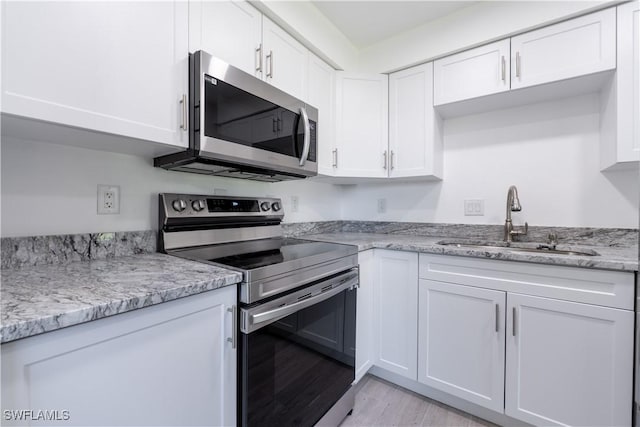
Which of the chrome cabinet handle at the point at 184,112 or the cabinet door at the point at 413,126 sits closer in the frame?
the chrome cabinet handle at the point at 184,112

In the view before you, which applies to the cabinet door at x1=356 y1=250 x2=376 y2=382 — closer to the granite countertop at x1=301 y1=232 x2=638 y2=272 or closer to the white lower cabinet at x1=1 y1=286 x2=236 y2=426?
the granite countertop at x1=301 y1=232 x2=638 y2=272

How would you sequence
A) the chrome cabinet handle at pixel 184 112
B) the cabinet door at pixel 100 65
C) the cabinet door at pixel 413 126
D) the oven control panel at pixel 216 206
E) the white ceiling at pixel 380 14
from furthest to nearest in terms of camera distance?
the cabinet door at pixel 413 126
the white ceiling at pixel 380 14
the oven control panel at pixel 216 206
the chrome cabinet handle at pixel 184 112
the cabinet door at pixel 100 65

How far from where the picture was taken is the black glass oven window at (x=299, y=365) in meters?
0.98

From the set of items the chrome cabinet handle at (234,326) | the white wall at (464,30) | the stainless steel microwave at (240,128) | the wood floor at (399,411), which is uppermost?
the white wall at (464,30)

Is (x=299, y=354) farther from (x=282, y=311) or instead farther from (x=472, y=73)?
(x=472, y=73)

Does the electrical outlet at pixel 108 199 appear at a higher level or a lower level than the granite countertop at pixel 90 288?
higher

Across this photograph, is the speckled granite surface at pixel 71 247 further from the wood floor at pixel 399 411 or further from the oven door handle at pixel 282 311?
the wood floor at pixel 399 411

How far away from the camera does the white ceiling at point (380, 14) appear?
1.76m

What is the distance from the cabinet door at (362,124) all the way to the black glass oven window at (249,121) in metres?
0.60

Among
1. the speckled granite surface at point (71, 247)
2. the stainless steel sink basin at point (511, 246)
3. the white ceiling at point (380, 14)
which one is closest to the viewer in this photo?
the speckled granite surface at point (71, 247)

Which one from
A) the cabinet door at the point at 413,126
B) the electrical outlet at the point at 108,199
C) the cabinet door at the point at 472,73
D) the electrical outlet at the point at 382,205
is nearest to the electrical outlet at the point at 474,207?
the cabinet door at the point at 413,126

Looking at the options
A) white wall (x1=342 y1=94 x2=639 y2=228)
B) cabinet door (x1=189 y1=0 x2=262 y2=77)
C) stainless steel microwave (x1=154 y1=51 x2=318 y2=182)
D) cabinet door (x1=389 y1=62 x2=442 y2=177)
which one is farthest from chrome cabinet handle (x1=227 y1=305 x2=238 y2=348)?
white wall (x1=342 y1=94 x2=639 y2=228)

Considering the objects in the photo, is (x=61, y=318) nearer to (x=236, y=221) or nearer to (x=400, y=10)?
(x=236, y=221)

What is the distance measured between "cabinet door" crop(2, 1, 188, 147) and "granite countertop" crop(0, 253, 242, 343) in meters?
0.46
